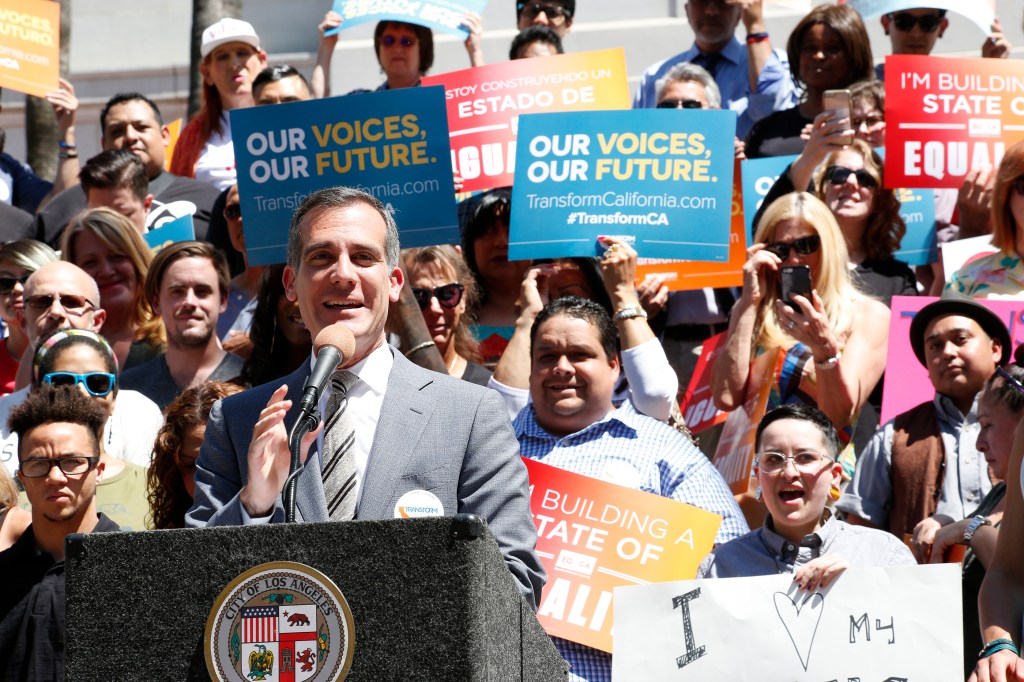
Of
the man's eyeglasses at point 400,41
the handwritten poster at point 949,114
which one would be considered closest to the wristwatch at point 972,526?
the handwritten poster at point 949,114

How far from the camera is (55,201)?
9.12m

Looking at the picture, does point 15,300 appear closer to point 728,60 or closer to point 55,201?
point 55,201

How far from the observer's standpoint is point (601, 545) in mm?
5348

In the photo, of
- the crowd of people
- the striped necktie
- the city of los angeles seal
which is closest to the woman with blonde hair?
the crowd of people

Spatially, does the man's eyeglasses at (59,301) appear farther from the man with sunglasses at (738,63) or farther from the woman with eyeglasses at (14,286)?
the man with sunglasses at (738,63)

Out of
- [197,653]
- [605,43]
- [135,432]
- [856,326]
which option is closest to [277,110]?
[135,432]

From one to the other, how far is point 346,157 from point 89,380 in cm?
148

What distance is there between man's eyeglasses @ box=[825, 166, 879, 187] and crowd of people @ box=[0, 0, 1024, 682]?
0.5 inches

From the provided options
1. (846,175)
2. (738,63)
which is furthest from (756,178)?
(738,63)

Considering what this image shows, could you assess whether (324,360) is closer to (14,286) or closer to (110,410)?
(110,410)

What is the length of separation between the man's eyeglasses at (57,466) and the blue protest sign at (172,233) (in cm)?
302

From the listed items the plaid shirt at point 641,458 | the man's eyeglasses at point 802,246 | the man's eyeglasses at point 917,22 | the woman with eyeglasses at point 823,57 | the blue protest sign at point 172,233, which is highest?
the man's eyeglasses at point 917,22

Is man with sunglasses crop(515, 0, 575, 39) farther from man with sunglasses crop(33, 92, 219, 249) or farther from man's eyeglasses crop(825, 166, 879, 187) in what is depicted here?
man's eyeglasses crop(825, 166, 879, 187)

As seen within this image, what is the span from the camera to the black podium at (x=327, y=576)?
258cm
